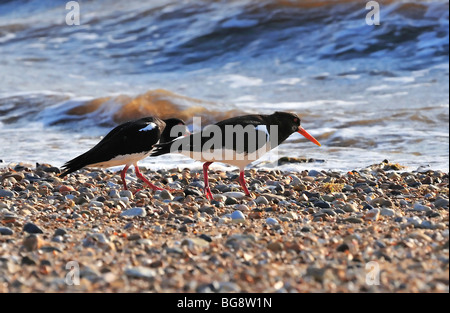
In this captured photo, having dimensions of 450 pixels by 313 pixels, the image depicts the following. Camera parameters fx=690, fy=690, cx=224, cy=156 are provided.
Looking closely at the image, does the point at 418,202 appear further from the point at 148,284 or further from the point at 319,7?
the point at 319,7

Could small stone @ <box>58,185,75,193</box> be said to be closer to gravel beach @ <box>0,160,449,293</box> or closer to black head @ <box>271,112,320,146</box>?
gravel beach @ <box>0,160,449,293</box>

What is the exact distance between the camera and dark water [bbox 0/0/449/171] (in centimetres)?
1026

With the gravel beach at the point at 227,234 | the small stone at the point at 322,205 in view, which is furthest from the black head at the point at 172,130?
the small stone at the point at 322,205

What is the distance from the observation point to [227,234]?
4789 millimetres

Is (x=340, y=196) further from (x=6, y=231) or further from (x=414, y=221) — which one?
(x=6, y=231)

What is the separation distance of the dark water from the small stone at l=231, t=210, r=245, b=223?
3.24 meters

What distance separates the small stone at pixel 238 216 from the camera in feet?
17.3

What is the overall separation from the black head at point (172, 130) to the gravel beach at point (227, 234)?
0.51m

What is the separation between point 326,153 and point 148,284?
5931mm

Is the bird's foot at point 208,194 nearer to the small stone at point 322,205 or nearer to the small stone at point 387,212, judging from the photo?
the small stone at point 322,205

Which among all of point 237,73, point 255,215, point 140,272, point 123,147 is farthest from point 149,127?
point 237,73

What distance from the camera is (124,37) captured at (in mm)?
20031

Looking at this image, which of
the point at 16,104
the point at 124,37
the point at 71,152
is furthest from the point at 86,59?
the point at 71,152

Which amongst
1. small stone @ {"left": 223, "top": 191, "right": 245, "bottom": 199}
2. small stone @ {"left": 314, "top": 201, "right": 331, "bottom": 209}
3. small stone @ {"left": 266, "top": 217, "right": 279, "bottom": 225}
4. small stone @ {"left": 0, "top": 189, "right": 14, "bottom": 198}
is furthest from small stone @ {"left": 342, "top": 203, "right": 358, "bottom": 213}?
small stone @ {"left": 0, "top": 189, "right": 14, "bottom": 198}
